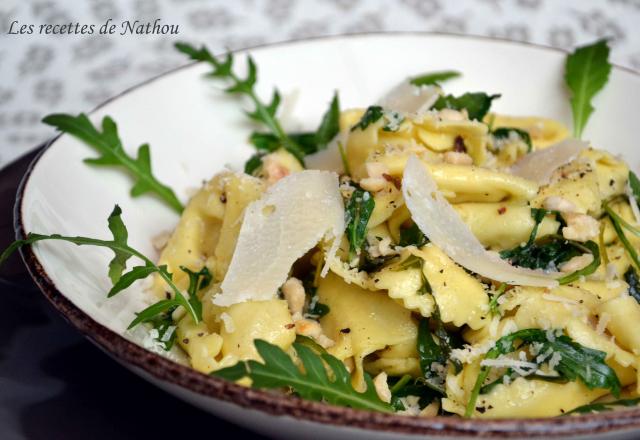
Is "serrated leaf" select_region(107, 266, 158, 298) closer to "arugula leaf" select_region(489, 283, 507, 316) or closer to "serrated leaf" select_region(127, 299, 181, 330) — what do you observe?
"serrated leaf" select_region(127, 299, 181, 330)

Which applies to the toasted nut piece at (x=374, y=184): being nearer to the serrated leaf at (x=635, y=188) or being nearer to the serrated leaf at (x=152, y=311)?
the serrated leaf at (x=152, y=311)

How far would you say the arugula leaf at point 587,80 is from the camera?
3.31m

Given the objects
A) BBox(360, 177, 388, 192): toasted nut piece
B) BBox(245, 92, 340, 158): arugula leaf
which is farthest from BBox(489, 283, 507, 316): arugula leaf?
BBox(245, 92, 340, 158): arugula leaf

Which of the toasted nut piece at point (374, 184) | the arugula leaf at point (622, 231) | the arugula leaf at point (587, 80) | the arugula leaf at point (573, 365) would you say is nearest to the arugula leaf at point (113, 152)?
the toasted nut piece at point (374, 184)

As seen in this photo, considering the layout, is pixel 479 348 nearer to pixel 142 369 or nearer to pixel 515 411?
pixel 515 411

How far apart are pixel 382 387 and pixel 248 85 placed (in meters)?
1.65

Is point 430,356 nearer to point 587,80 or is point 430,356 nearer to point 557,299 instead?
point 557,299

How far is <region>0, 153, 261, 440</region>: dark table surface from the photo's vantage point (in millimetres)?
2182

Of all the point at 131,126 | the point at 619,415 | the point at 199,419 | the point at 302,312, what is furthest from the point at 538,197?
the point at 131,126

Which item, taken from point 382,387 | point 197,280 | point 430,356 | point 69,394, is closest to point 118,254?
point 197,280

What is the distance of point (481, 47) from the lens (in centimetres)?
355

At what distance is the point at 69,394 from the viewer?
2.29 m

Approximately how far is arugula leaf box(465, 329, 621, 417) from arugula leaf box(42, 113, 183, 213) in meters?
1.46

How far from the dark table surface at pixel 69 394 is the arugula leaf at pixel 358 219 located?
25.2 inches
